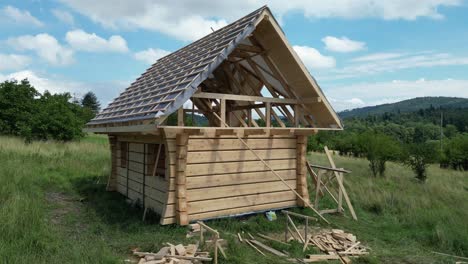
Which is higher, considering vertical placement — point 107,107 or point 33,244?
point 107,107

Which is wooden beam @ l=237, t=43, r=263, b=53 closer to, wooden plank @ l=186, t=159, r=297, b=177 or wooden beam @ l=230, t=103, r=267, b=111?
wooden beam @ l=230, t=103, r=267, b=111

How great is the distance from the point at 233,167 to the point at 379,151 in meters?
12.9

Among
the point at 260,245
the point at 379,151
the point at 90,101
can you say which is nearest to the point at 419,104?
the point at 90,101

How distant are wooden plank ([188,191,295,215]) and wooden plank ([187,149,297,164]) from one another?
Answer: 0.93 m

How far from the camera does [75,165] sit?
14.9 meters

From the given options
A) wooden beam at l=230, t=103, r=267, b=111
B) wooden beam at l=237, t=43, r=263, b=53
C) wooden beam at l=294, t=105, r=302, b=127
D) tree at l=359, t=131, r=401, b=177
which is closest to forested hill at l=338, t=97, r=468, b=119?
tree at l=359, t=131, r=401, b=177

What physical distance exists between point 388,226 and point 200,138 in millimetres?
5287

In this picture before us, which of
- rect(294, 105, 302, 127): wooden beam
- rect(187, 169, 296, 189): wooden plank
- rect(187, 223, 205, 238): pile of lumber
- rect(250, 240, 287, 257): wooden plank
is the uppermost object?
rect(294, 105, 302, 127): wooden beam

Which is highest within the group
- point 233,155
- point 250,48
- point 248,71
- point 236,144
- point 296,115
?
point 250,48

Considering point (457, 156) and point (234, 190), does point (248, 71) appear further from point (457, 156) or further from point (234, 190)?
point (457, 156)

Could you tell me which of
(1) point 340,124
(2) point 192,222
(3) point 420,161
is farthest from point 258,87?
(3) point 420,161

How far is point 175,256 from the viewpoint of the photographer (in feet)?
17.4

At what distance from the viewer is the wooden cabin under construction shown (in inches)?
280

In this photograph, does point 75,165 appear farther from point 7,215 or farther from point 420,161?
point 420,161
